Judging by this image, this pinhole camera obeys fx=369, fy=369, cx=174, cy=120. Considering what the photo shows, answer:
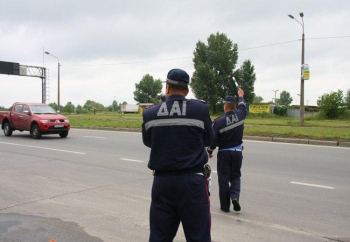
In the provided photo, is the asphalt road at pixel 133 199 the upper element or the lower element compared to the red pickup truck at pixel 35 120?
lower

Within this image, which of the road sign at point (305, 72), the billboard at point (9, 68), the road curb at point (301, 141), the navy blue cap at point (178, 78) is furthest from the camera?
the billboard at point (9, 68)

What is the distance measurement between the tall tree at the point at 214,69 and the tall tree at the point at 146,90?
145ft

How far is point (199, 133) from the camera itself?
3.02 m

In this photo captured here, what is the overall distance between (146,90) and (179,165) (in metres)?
105

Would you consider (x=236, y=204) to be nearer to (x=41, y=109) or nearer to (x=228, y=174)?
(x=228, y=174)

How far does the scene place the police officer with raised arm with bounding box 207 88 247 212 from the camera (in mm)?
5547

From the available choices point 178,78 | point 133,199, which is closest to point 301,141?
point 133,199

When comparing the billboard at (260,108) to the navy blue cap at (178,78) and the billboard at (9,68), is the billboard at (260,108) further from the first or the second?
the navy blue cap at (178,78)

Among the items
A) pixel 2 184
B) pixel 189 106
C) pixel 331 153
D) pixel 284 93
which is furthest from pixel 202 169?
pixel 284 93

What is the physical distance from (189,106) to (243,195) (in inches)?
160

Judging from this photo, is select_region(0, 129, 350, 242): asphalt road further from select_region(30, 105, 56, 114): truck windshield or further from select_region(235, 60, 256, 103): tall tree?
select_region(235, 60, 256, 103): tall tree

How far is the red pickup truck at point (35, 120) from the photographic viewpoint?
1675cm

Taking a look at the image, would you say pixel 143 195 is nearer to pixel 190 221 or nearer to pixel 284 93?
pixel 190 221

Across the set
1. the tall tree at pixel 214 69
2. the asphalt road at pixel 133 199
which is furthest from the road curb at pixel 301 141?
the tall tree at pixel 214 69
